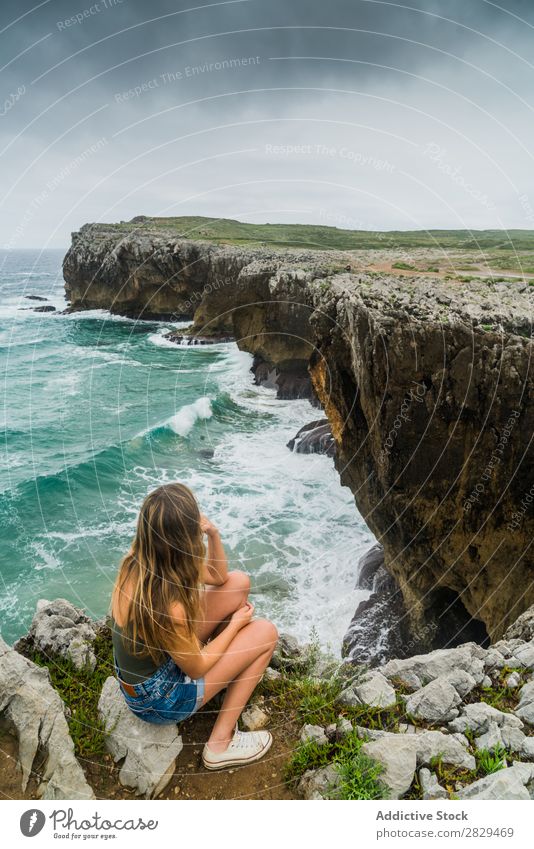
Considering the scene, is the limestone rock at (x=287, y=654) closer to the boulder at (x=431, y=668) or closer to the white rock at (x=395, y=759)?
the boulder at (x=431, y=668)

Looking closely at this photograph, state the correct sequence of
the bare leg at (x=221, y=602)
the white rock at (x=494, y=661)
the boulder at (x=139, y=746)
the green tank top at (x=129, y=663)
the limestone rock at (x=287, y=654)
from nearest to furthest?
the green tank top at (x=129, y=663) → the boulder at (x=139, y=746) → the bare leg at (x=221, y=602) → the white rock at (x=494, y=661) → the limestone rock at (x=287, y=654)

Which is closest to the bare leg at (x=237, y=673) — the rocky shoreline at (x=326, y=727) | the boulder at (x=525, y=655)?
the rocky shoreline at (x=326, y=727)

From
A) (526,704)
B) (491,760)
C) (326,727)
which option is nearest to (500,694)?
(526,704)

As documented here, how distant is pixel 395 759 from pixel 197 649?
177cm

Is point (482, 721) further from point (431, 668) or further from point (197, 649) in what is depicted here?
point (197, 649)

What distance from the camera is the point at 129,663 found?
3.87m

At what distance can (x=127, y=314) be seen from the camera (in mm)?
61094

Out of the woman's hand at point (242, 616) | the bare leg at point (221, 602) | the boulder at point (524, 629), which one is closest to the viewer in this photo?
the woman's hand at point (242, 616)

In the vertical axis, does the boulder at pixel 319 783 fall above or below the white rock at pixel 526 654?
below

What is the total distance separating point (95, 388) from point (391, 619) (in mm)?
28176

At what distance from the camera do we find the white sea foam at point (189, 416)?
27.2 meters

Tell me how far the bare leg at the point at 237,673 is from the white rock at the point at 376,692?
1.03 meters

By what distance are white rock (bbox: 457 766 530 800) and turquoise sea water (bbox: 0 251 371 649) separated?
941 centimetres

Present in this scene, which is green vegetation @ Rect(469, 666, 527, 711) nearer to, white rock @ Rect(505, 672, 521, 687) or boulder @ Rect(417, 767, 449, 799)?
white rock @ Rect(505, 672, 521, 687)
